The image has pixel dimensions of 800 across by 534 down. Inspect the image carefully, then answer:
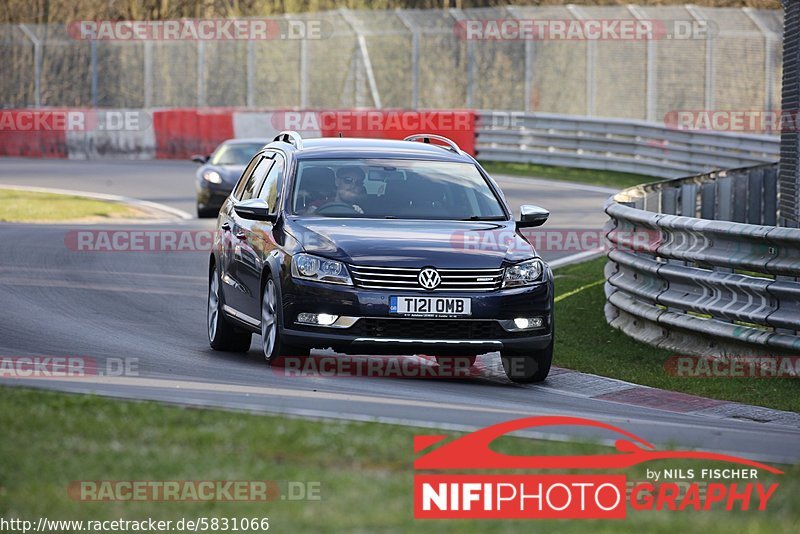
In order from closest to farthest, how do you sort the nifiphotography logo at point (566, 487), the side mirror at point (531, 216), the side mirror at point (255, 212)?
the nifiphotography logo at point (566, 487) < the side mirror at point (255, 212) < the side mirror at point (531, 216)

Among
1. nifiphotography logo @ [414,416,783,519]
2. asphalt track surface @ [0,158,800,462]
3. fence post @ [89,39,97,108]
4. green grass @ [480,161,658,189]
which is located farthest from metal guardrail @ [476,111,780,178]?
nifiphotography logo @ [414,416,783,519]

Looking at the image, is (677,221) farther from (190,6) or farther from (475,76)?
(190,6)

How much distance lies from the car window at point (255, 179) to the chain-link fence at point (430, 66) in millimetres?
21622

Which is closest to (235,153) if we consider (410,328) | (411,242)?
(411,242)

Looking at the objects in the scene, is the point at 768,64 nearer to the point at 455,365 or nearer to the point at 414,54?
the point at 414,54

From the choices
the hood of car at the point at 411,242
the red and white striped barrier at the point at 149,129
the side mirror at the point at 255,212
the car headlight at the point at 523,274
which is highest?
the side mirror at the point at 255,212

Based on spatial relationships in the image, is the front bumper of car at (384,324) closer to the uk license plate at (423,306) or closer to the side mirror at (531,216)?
the uk license plate at (423,306)

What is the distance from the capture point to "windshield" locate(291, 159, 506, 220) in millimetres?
11562

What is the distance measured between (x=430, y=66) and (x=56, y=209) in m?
14.0

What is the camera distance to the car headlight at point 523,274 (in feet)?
35.4

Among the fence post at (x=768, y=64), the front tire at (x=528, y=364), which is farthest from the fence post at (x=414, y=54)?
the front tire at (x=528, y=364)

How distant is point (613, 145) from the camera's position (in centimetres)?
3266

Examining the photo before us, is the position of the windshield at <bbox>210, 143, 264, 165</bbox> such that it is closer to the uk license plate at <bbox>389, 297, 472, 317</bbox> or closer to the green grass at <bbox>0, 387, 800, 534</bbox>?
the uk license plate at <bbox>389, 297, 472, 317</bbox>

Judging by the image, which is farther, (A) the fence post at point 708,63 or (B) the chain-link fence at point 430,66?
(B) the chain-link fence at point 430,66
